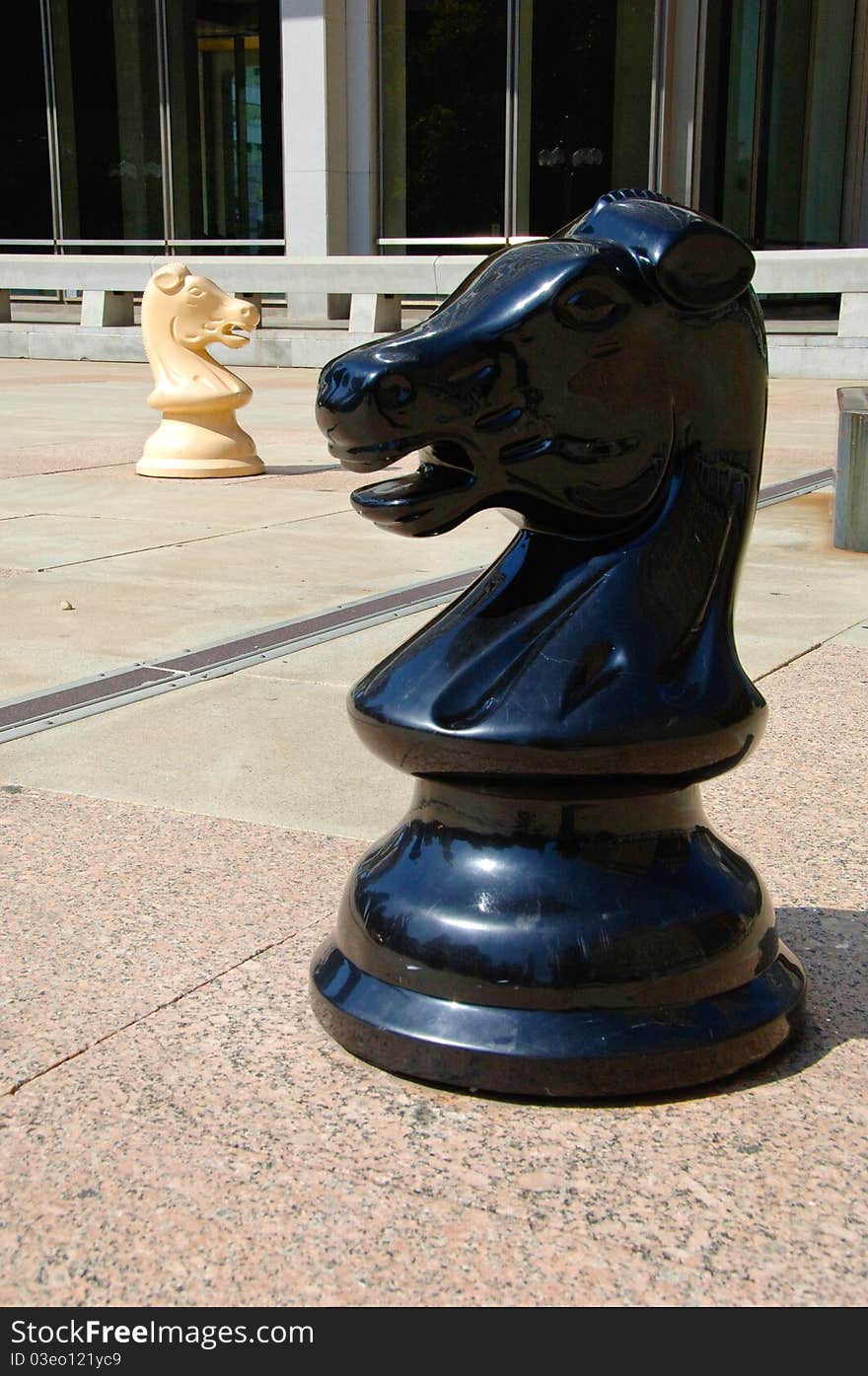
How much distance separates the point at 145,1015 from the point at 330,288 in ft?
59.4

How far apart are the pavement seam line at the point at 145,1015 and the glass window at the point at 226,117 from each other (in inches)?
972

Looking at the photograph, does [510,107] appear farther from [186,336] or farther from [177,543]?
[177,543]

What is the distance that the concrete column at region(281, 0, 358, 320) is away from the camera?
2300cm

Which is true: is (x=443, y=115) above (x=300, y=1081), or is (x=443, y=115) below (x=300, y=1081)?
above

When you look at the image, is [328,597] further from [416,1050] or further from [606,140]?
[606,140]

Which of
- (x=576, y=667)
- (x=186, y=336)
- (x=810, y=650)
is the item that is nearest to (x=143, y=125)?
(x=186, y=336)

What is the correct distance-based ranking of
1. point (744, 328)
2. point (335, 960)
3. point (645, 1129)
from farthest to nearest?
point (335, 960) < point (744, 328) < point (645, 1129)

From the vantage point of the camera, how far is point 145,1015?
2455 millimetres

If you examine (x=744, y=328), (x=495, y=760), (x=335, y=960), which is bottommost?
(x=335, y=960)

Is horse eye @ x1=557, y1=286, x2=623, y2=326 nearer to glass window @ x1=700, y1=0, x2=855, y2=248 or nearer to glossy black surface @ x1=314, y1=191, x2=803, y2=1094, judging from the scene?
glossy black surface @ x1=314, y1=191, x2=803, y2=1094

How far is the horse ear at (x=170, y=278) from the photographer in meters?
9.11
